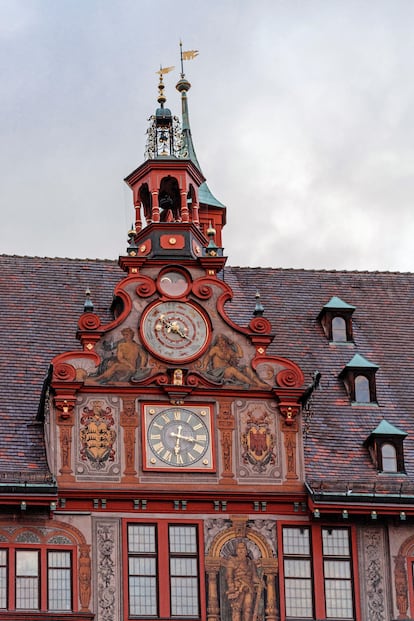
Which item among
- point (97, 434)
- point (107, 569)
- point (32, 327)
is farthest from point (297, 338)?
point (107, 569)

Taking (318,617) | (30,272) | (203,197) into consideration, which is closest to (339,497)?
(318,617)

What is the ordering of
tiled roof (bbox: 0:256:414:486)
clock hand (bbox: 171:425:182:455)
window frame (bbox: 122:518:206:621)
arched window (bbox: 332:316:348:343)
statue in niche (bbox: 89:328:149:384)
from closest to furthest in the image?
1. window frame (bbox: 122:518:206:621)
2. clock hand (bbox: 171:425:182:455)
3. statue in niche (bbox: 89:328:149:384)
4. tiled roof (bbox: 0:256:414:486)
5. arched window (bbox: 332:316:348:343)

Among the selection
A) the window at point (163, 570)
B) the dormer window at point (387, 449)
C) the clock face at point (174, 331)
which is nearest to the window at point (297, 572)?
the window at point (163, 570)

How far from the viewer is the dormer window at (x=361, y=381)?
48.8 meters

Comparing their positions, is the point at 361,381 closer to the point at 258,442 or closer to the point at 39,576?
the point at 258,442

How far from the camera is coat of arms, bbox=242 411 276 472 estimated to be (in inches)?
1799

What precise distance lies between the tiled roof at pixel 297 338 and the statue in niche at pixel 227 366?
76.3 inches

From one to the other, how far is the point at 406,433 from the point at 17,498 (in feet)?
29.6

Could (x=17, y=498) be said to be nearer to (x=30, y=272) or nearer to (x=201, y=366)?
(x=201, y=366)

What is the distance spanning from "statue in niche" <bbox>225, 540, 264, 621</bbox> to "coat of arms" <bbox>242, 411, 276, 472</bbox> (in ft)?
5.95

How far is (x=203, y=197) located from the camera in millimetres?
59188

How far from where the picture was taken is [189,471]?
45.3 metres

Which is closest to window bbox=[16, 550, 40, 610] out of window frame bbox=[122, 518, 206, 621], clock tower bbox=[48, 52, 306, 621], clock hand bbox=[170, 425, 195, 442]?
clock tower bbox=[48, 52, 306, 621]

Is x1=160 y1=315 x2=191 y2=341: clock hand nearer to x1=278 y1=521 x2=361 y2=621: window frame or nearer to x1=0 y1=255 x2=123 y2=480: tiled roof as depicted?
x1=0 y1=255 x2=123 y2=480: tiled roof
